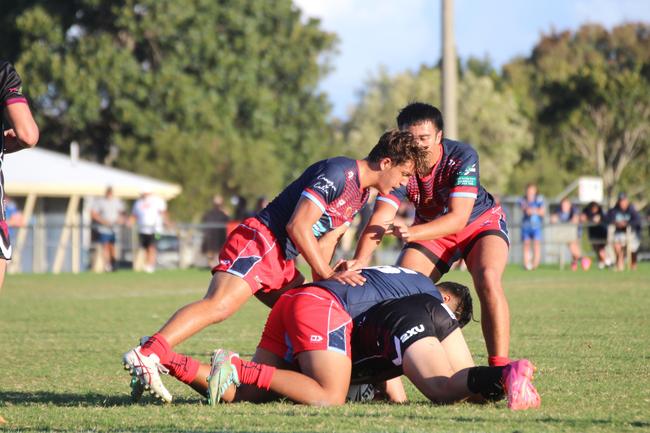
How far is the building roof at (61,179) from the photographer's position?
30.8m

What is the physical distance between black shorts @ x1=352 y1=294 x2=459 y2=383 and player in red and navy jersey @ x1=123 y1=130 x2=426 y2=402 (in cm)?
31

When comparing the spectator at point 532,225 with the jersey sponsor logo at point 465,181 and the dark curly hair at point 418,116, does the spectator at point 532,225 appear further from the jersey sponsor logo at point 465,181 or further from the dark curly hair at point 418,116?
the dark curly hair at point 418,116

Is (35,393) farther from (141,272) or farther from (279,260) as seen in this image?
(141,272)

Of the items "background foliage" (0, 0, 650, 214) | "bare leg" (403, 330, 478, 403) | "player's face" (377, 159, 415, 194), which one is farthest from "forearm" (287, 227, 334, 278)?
"background foliage" (0, 0, 650, 214)

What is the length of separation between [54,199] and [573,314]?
74.4 ft

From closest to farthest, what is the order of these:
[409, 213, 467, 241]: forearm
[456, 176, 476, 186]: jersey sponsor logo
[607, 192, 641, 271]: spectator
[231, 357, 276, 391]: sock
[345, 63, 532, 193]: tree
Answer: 1. [231, 357, 276, 391]: sock
2. [409, 213, 467, 241]: forearm
3. [456, 176, 476, 186]: jersey sponsor logo
4. [607, 192, 641, 271]: spectator
5. [345, 63, 532, 193]: tree

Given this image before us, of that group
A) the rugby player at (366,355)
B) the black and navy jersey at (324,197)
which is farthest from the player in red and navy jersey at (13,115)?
the black and navy jersey at (324,197)

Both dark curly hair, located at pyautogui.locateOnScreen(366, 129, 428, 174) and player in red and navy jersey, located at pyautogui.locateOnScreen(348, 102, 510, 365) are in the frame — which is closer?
dark curly hair, located at pyautogui.locateOnScreen(366, 129, 428, 174)

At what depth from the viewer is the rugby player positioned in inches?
255

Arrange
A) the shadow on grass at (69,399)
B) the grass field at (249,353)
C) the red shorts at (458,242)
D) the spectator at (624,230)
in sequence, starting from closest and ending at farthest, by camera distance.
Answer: the grass field at (249,353) → the shadow on grass at (69,399) → the red shorts at (458,242) → the spectator at (624,230)

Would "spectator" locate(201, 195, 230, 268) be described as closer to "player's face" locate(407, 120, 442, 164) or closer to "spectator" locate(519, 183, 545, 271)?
"spectator" locate(519, 183, 545, 271)

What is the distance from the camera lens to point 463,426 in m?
5.76

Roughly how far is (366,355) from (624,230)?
20.0 m

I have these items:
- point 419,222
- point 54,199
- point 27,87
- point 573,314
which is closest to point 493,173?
point 27,87
